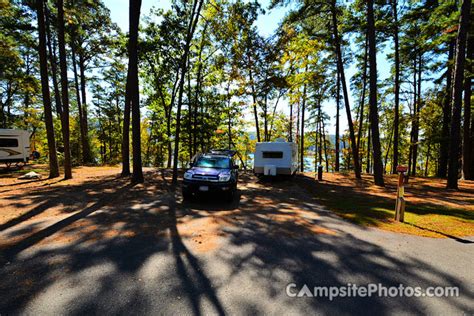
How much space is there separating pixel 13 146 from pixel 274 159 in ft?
68.0

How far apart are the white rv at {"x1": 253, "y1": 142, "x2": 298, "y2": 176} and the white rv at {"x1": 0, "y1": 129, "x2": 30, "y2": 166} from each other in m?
19.3

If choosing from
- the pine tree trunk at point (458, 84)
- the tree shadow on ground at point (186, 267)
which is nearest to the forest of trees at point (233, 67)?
the pine tree trunk at point (458, 84)

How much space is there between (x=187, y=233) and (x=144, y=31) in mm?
18262

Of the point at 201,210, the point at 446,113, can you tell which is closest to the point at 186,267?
the point at 201,210

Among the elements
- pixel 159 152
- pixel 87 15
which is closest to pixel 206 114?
pixel 87 15

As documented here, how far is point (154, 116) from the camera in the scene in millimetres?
31016

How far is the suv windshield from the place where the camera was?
9.68 meters

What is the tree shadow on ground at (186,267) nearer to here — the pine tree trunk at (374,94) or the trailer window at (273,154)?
the trailer window at (273,154)

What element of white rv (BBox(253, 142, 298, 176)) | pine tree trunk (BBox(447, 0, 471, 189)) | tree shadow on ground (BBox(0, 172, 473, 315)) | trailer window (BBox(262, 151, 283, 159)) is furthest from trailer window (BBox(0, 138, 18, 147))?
pine tree trunk (BBox(447, 0, 471, 189))

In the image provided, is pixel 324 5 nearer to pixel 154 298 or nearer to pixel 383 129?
pixel 154 298

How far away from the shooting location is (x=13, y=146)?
17750mm

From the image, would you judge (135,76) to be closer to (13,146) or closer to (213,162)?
(213,162)

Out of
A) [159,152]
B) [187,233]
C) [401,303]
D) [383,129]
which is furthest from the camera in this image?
[159,152]

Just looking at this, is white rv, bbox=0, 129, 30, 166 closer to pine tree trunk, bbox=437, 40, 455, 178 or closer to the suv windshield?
the suv windshield
